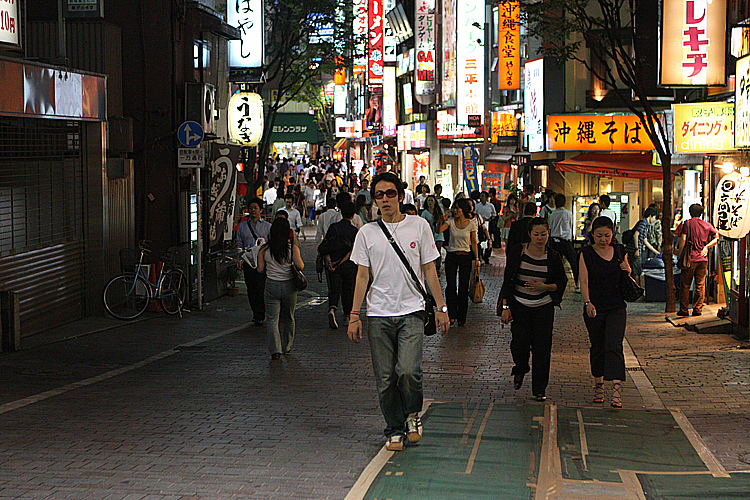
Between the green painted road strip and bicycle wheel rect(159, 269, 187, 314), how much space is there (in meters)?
8.15

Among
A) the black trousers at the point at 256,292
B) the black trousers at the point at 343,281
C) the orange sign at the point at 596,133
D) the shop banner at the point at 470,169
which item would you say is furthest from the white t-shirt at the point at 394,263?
the shop banner at the point at 470,169

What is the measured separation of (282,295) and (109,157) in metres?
5.54

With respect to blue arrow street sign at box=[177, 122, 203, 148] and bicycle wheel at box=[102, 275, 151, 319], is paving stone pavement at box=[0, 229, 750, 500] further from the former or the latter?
blue arrow street sign at box=[177, 122, 203, 148]

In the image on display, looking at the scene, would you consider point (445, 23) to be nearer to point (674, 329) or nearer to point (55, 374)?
point (674, 329)

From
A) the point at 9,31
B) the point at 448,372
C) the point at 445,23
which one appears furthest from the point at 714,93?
the point at 445,23

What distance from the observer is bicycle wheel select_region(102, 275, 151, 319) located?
48.3ft

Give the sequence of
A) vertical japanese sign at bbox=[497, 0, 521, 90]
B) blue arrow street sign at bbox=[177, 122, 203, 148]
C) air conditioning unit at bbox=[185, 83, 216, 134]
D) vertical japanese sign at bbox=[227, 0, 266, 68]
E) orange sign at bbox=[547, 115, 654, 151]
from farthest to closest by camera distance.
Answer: vertical japanese sign at bbox=[497, 0, 521, 90], orange sign at bbox=[547, 115, 654, 151], vertical japanese sign at bbox=[227, 0, 266, 68], air conditioning unit at bbox=[185, 83, 216, 134], blue arrow street sign at bbox=[177, 122, 203, 148]

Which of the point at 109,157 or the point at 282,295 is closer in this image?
the point at 282,295

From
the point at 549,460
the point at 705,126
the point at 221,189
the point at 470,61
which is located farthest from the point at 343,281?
the point at 470,61

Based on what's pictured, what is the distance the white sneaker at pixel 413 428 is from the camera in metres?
7.02

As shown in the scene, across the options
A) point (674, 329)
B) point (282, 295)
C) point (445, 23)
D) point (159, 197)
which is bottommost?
point (674, 329)

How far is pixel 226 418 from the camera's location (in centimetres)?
809

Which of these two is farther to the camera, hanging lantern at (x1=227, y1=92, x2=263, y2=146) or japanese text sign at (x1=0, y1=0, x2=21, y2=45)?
hanging lantern at (x1=227, y1=92, x2=263, y2=146)

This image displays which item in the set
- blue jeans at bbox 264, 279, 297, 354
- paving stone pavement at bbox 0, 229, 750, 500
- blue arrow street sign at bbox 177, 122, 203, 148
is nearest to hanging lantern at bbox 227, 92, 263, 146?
blue arrow street sign at bbox 177, 122, 203, 148
